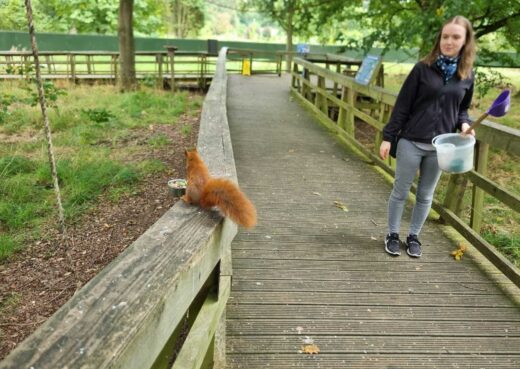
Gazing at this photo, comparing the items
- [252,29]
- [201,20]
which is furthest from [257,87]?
[252,29]

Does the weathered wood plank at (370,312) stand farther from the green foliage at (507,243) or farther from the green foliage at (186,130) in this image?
the green foliage at (186,130)

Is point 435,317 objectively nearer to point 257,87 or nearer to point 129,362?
point 129,362

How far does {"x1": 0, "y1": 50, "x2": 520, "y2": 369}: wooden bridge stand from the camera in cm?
108

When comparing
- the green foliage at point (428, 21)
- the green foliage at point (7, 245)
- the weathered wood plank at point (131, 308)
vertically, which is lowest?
the green foliage at point (7, 245)

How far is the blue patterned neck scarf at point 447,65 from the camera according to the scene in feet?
9.51

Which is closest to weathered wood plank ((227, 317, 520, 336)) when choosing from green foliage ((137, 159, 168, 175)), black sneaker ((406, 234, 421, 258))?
black sneaker ((406, 234, 421, 258))

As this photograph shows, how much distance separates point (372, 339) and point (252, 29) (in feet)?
245

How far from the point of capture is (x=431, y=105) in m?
3.03

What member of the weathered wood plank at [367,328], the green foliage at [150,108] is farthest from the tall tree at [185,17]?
the weathered wood plank at [367,328]

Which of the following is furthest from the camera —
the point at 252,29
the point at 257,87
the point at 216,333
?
the point at 252,29

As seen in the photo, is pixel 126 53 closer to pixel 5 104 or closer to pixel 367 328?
pixel 5 104

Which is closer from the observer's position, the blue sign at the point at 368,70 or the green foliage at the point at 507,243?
the green foliage at the point at 507,243

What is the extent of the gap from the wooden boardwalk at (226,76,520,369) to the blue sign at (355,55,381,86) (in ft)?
8.30

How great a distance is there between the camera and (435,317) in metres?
2.76
